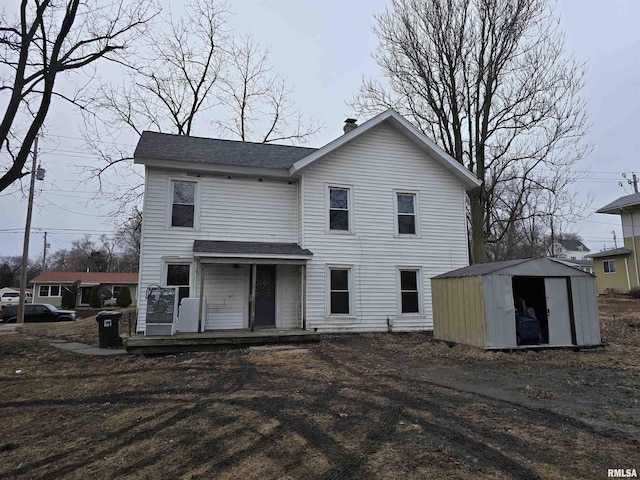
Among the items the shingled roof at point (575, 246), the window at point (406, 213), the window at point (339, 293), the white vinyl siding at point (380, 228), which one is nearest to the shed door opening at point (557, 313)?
the white vinyl siding at point (380, 228)

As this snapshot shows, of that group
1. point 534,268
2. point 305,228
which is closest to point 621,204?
point 534,268

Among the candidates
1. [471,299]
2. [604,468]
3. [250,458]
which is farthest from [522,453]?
[471,299]

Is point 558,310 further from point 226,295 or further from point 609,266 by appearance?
point 609,266

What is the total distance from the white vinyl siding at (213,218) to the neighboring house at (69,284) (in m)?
29.8

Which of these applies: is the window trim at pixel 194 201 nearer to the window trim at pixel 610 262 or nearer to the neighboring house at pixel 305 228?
the neighboring house at pixel 305 228

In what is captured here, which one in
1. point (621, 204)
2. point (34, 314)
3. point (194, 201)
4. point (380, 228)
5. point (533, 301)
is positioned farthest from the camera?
point (621, 204)

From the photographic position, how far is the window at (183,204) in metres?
12.1

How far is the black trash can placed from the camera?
11.0 metres

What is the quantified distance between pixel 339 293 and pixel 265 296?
7.71 ft

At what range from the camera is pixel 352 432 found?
4418 millimetres

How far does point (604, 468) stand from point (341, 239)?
9970 millimetres

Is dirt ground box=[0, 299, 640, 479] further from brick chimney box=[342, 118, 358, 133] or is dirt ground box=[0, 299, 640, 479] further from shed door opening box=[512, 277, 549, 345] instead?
brick chimney box=[342, 118, 358, 133]

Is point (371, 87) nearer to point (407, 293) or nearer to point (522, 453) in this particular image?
point (407, 293)

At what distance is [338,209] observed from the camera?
43.5ft
